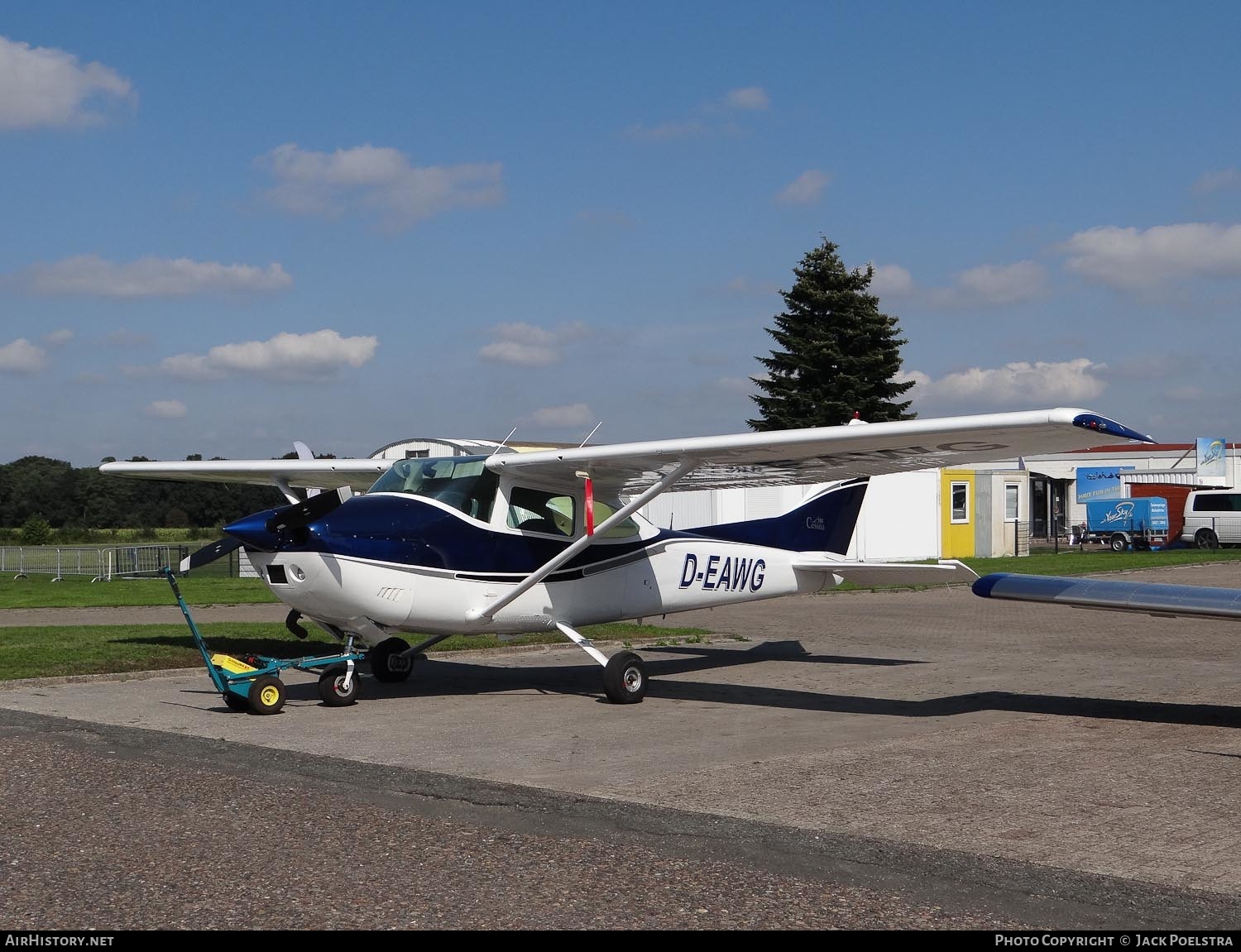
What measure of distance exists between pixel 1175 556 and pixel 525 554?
32855mm

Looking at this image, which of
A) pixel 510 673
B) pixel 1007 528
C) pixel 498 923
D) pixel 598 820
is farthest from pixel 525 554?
pixel 1007 528

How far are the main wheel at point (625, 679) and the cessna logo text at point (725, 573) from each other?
6.47ft

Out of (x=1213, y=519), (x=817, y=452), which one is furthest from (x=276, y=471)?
(x=1213, y=519)

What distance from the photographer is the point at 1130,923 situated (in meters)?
5.00

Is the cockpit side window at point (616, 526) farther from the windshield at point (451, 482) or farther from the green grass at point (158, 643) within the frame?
the green grass at point (158, 643)

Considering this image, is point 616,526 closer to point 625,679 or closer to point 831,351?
point 625,679

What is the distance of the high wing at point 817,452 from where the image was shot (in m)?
9.74

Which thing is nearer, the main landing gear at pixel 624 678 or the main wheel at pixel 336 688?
the main wheel at pixel 336 688

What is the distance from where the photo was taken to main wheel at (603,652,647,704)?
476 inches

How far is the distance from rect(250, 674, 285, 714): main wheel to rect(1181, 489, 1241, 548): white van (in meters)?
43.3

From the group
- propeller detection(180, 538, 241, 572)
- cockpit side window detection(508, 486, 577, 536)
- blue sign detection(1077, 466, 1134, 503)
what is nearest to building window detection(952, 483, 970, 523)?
blue sign detection(1077, 466, 1134, 503)

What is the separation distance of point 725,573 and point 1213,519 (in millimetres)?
38405

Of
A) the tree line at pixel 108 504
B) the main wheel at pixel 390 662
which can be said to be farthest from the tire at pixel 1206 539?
the tree line at pixel 108 504

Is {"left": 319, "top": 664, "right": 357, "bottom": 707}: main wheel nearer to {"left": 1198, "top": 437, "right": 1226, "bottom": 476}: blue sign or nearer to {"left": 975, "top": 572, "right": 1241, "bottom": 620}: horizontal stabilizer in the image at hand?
{"left": 975, "top": 572, "right": 1241, "bottom": 620}: horizontal stabilizer
